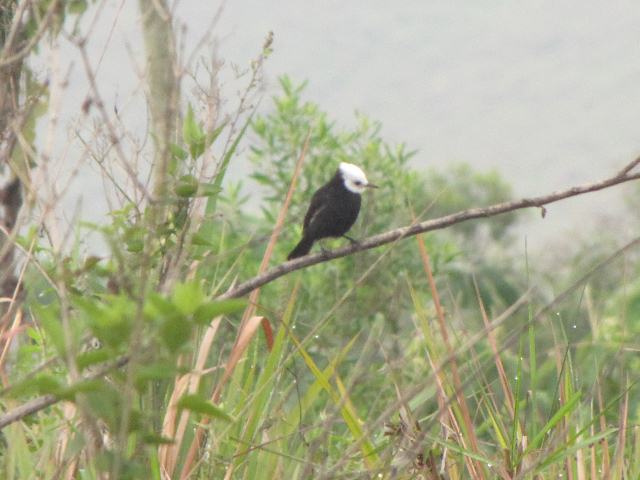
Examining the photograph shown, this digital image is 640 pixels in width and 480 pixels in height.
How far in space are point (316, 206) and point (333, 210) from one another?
0.10 meters

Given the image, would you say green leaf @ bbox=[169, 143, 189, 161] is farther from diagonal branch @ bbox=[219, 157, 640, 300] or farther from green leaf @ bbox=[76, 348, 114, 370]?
green leaf @ bbox=[76, 348, 114, 370]

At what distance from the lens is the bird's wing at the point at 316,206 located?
522cm

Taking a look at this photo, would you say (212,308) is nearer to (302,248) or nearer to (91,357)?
(91,357)

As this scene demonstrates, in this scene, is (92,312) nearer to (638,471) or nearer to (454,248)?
(638,471)

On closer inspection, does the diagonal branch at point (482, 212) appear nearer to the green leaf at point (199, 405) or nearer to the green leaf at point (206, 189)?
the green leaf at point (206, 189)

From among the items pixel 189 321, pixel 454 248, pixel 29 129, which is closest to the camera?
pixel 189 321

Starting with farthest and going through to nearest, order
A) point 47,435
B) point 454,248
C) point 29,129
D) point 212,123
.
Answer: point 454,248 → point 29,129 → point 47,435 → point 212,123

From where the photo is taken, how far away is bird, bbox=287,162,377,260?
5.23m

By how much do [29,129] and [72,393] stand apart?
2.38 m

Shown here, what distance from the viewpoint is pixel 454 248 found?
23.4 feet

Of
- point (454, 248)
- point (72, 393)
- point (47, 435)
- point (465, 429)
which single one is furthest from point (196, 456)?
point (454, 248)

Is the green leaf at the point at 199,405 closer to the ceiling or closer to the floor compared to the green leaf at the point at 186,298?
closer to the floor

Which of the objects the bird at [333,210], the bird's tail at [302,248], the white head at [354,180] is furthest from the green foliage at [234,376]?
the white head at [354,180]

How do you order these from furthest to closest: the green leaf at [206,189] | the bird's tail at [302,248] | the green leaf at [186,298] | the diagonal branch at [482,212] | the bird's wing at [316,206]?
the bird's tail at [302,248], the bird's wing at [316,206], the diagonal branch at [482,212], the green leaf at [206,189], the green leaf at [186,298]
